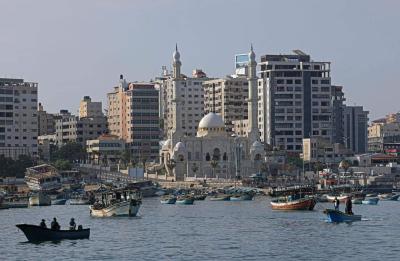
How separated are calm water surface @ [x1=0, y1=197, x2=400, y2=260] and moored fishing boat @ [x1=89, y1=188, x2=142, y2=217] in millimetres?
1046

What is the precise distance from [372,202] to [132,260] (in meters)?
81.3

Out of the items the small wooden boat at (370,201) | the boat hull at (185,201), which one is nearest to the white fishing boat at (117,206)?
the boat hull at (185,201)

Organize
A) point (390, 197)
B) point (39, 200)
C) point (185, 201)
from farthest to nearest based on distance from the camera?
point (390, 197), point (185, 201), point (39, 200)

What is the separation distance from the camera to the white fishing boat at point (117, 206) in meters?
102

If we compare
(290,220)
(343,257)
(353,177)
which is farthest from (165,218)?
(353,177)

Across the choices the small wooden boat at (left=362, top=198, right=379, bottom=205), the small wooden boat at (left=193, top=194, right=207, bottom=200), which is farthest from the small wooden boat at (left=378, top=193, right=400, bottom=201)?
the small wooden boat at (left=193, top=194, right=207, bottom=200)

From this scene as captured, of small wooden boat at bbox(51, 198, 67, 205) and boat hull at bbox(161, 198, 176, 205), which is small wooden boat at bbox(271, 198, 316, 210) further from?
small wooden boat at bbox(51, 198, 67, 205)

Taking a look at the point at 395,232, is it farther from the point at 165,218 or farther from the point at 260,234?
the point at 165,218

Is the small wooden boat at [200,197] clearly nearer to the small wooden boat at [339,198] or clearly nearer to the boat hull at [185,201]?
the boat hull at [185,201]

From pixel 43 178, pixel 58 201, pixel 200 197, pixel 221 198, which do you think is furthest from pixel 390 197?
pixel 43 178

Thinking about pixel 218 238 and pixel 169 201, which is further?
pixel 169 201

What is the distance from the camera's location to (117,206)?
10169cm

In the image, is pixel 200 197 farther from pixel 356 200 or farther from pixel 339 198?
pixel 356 200

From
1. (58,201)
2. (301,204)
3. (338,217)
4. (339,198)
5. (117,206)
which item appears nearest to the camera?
(338,217)
